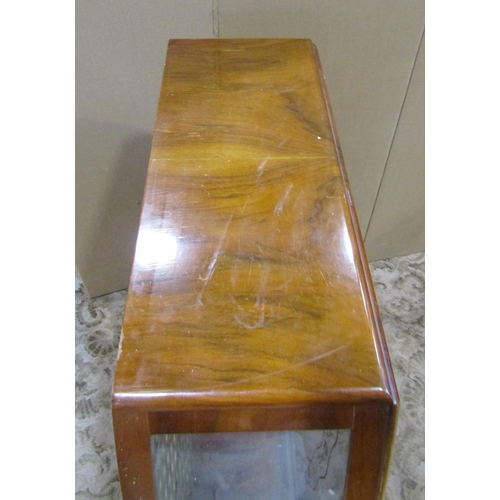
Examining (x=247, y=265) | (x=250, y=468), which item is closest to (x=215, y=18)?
(x=247, y=265)

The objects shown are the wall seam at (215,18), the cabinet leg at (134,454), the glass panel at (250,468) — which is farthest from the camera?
the wall seam at (215,18)

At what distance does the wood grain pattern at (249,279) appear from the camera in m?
0.37

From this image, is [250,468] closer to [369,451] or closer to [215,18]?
[369,451]

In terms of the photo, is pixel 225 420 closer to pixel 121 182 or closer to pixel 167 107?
pixel 167 107

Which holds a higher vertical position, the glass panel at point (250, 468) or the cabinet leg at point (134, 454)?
the cabinet leg at point (134, 454)

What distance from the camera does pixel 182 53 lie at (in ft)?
2.36

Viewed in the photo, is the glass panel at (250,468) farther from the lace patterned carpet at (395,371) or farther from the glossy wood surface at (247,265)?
the lace patterned carpet at (395,371)

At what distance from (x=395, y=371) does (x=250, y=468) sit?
53cm

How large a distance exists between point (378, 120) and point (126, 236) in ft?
2.04

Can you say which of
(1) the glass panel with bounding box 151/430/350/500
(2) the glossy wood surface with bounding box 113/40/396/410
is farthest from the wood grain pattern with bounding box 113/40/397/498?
(1) the glass panel with bounding box 151/430/350/500

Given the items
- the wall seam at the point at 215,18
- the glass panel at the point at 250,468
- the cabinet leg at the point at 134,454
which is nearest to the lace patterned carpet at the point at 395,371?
the glass panel at the point at 250,468

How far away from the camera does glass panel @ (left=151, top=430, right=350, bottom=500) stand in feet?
1.63

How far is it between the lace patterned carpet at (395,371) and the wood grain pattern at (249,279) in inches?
22.3

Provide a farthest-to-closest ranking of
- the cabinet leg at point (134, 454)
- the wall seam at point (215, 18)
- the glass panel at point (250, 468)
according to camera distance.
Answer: the wall seam at point (215, 18), the glass panel at point (250, 468), the cabinet leg at point (134, 454)
